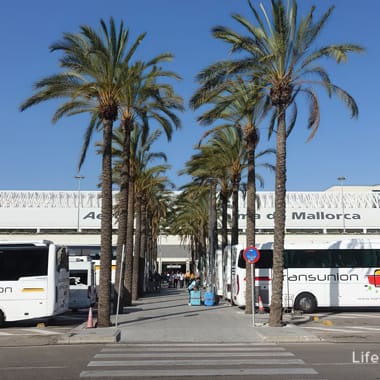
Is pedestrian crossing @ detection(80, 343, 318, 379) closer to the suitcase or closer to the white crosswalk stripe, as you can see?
the white crosswalk stripe

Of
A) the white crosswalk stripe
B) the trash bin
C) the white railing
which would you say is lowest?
the trash bin

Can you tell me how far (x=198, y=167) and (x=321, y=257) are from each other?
11.1 meters

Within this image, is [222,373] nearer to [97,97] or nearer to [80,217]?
[97,97]

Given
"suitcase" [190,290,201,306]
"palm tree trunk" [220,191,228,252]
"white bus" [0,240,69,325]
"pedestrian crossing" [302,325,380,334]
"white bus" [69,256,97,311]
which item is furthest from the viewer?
"palm tree trunk" [220,191,228,252]

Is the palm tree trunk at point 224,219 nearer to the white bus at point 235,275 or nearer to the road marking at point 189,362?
the white bus at point 235,275

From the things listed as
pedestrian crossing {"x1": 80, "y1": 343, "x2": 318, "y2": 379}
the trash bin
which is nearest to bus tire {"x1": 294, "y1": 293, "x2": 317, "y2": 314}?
the trash bin

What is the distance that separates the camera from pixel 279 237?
1808 centimetres

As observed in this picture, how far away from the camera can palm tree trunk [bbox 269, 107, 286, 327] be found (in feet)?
58.8

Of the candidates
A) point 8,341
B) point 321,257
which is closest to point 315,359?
point 8,341

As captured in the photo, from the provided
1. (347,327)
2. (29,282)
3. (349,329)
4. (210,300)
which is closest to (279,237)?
(349,329)

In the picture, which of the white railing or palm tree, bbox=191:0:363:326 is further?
the white railing

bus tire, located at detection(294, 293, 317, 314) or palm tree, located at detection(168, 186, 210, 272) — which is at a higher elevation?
palm tree, located at detection(168, 186, 210, 272)

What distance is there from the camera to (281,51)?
18344mm

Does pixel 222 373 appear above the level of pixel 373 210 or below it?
below
